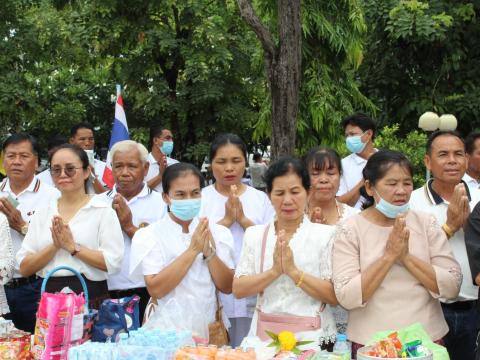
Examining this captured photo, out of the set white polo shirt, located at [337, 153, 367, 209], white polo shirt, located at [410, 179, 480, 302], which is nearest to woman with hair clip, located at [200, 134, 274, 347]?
white polo shirt, located at [410, 179, 480, 302]

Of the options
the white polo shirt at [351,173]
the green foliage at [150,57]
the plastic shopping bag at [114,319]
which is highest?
the green foliage at [150,57]

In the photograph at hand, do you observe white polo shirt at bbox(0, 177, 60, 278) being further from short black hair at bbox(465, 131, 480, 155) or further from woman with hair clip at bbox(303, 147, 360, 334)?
short black hair at bbox(465, 131, 480, 155)

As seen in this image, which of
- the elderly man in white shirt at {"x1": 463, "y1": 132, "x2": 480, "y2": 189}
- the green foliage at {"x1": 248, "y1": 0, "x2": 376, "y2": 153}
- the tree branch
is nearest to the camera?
the elderly man in white shirt at {"x1": 463, "y1": 132, "x2": 480, "y2": 189}

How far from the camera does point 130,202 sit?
4.79m

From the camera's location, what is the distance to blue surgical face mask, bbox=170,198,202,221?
3.85 metres

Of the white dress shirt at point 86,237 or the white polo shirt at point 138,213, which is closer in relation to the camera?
the white dress shirt at point 86,237

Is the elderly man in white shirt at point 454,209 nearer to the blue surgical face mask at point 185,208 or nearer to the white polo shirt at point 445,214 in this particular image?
the white polo shirt at point 445,214

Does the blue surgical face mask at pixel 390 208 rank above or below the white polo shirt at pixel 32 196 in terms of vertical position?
below

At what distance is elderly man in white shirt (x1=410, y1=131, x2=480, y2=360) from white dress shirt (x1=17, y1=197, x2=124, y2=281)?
1844mm

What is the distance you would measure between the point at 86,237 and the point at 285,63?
119 inches

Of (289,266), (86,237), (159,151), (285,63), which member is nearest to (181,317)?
(289,266)

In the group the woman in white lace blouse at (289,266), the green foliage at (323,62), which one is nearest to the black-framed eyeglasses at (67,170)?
the woman in white lace blouse at (289,266)

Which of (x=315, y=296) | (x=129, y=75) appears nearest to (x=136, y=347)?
(x=315, y=296)

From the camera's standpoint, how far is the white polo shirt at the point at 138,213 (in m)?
4.55
